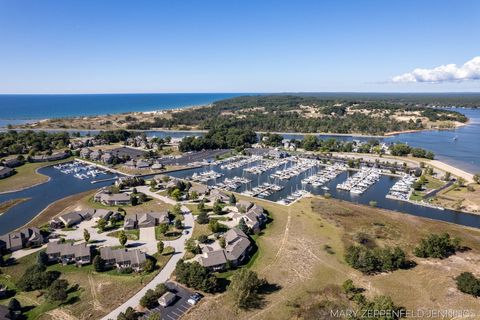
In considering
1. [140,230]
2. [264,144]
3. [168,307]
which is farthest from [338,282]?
[264,144]

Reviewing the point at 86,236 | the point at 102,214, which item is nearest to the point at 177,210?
the point at 102,214

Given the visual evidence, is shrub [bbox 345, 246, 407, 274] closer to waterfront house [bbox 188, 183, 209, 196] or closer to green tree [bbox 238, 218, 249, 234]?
green tree [bbox 238, 218, 249, 234]

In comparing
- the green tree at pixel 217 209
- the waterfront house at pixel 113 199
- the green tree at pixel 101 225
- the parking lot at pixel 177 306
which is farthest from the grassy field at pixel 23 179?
the parking lot at pixel 177 306

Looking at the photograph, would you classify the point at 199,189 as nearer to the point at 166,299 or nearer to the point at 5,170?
the point at 166,299

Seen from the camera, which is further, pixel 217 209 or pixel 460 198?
pixel 460 198

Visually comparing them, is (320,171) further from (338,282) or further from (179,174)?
(338,282)

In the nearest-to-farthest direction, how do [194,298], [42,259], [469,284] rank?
[194,298]
[469,284]
[42,259]

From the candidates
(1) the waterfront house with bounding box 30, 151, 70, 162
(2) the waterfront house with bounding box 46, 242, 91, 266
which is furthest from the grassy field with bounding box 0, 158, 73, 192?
(2) the waterfront house with bounding box 46, 242, 91, 266
